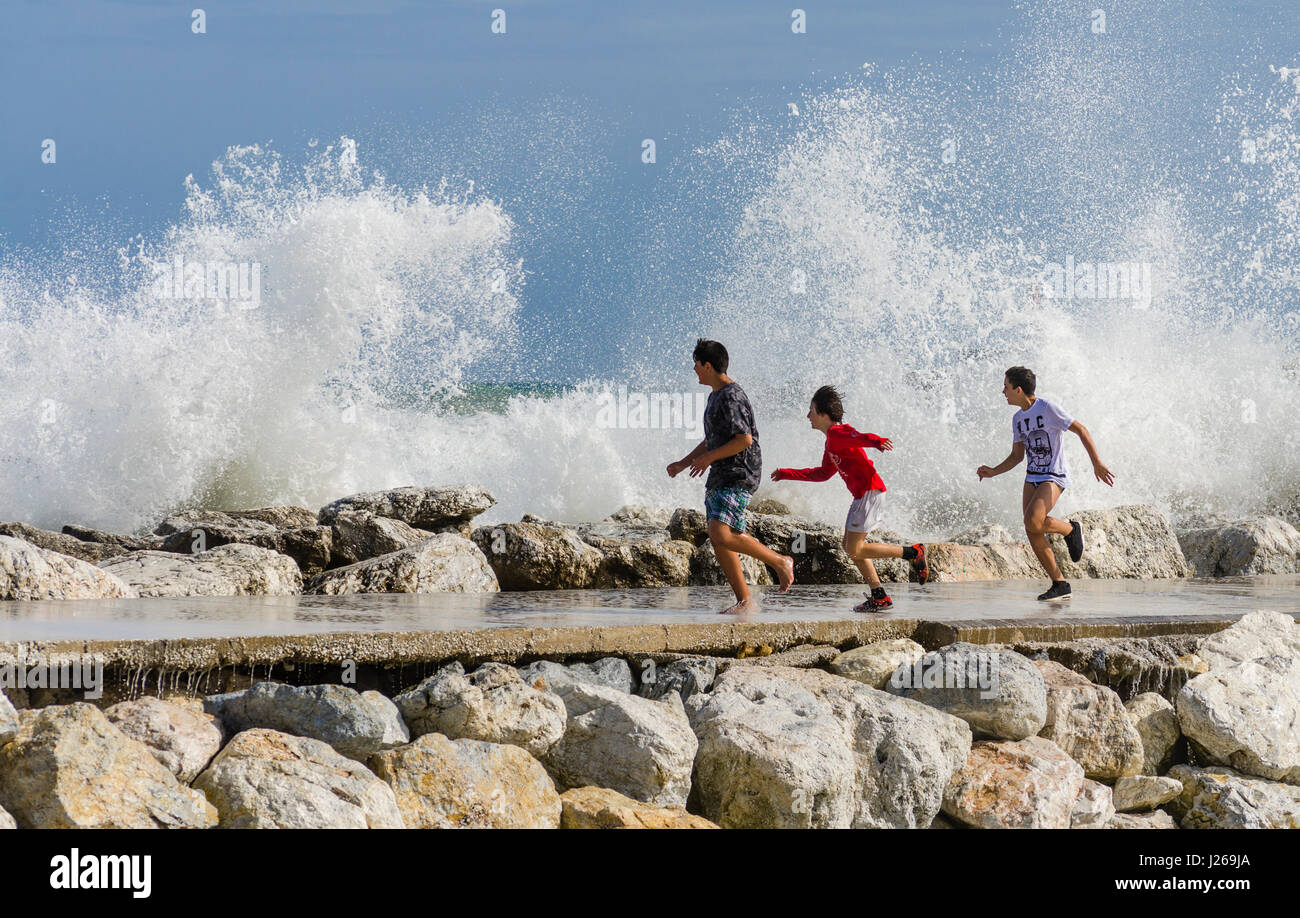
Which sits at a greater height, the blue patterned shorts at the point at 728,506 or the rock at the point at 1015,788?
the blue patterned shorts at the point at 728,506

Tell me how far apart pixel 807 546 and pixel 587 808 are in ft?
16.9

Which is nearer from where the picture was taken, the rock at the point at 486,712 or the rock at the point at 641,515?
the rock at the point at 486,712

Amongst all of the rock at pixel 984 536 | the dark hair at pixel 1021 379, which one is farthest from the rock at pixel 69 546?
the rock at pixel 984 536

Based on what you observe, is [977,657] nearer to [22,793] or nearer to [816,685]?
[816,685]

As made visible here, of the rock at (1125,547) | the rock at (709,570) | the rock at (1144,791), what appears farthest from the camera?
the rock at (1125,547)

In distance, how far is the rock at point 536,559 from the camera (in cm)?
805

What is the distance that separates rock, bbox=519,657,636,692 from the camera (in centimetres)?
449

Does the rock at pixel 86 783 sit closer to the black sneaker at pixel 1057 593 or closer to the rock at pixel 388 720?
the rock at pixel 388 720

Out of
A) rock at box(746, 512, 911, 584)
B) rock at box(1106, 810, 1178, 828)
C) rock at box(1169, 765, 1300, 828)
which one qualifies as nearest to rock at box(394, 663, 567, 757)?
rock at box(1106, 810, 1178, 828)

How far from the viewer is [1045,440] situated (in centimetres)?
698

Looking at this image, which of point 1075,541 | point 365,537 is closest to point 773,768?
point 1075,541

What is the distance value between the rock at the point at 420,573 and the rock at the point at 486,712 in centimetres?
329

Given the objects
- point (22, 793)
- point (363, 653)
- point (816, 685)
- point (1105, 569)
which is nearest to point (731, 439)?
point (816, 685)

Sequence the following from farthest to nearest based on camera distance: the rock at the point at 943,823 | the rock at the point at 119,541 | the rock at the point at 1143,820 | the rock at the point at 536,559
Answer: the rock at the point at 119,541
the rock at the point at 536,559
the rock at the point at 1143,820
the rock at the point at 943,823
